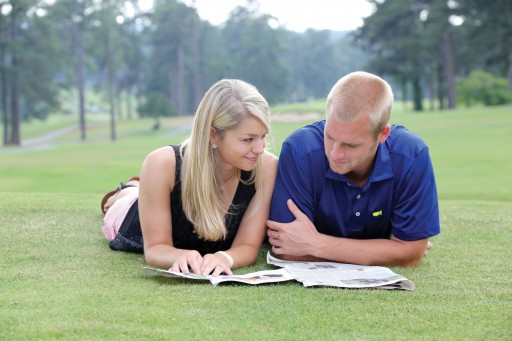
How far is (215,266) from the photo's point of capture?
407cm

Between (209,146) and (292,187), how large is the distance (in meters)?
0.54

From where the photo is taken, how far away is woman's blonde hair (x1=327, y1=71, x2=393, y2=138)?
3.91 m

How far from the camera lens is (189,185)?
14.2ft

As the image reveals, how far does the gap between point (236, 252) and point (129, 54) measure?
73.2 m

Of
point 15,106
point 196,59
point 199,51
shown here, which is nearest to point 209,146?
point 15,106

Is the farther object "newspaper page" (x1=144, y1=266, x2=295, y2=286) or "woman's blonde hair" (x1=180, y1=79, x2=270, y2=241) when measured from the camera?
"woman's blonde hair" (x1=180, y1=79, x2=270, y2=241)

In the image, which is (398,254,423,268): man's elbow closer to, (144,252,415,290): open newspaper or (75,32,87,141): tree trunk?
(144,252,415,290): open newspaper

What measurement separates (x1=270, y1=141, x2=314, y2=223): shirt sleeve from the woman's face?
21 cm

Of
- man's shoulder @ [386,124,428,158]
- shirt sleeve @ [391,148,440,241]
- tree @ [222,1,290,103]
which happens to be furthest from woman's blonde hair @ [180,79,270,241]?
tree @ [222,1,290,103]

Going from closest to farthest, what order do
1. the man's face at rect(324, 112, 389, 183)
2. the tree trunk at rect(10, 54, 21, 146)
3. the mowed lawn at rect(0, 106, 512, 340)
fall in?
the mowed lawn at rect(0, 106, 512, 340) → the man's face at rect(324, 112, 389, 183) → the tree trunk at rect(10, 54, 21, 146)

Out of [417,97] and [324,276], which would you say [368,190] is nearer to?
[324,276]

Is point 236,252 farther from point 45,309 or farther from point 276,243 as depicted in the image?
point 45,309

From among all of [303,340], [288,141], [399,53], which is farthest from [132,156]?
[399,53]

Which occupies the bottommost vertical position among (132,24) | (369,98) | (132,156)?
(132,156)
